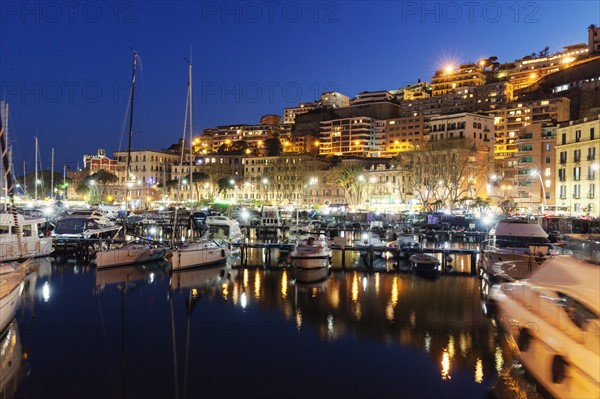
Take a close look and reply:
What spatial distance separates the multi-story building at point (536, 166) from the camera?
84812mm

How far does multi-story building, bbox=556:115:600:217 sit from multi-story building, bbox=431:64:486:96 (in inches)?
3924

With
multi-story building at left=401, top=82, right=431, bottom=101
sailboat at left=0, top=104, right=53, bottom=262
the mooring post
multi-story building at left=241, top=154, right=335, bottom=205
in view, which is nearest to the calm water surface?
sailboat at left=0, top=104, right=53, bottom=262

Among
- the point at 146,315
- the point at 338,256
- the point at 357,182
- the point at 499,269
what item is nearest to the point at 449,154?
the point at 357,182

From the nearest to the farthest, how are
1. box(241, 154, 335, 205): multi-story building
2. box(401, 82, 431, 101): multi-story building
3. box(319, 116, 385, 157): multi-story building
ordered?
box(241, 154, 335, 205): multi-story building, box(319, 116, 385, 157): multi-story building, box(401, 82, 431, 101): multi-story building

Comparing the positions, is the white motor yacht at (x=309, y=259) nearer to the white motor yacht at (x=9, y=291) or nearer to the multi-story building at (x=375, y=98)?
the white motor yacht at (x=9, y=291)

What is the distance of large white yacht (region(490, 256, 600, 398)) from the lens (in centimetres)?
1112

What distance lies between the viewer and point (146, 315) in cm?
2298

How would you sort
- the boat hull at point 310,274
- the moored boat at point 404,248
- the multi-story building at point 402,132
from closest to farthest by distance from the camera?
the boat hull at point 310,274
the moored boat at point 404,248
the multi-story building at point 402,132

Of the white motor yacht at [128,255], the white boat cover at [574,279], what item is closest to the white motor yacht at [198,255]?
the white motor yacht at [128,255]

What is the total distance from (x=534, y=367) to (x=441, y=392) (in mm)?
2751

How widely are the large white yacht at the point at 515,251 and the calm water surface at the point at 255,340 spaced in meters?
2.17

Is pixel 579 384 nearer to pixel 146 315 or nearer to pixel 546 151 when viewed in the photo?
pixel 146 315

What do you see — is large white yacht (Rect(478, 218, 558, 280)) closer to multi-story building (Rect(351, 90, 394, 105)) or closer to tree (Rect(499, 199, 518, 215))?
tree (Rect(499, 199, 518, 215))

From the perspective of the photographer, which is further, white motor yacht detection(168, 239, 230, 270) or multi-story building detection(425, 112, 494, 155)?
Result: multi-story building detection(425, 112, 494, 155)
